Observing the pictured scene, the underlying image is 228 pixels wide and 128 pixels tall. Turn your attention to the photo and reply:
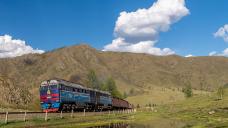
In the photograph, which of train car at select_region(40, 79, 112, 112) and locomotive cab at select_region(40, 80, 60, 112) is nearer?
locomotive cab at select_region(40, 80, 60, 112)

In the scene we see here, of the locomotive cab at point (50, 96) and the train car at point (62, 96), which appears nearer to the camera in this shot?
the locomotive cab at point (50, 96)

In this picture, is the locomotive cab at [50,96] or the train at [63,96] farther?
the train at [63,96]

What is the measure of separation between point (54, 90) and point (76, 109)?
37.6 feet

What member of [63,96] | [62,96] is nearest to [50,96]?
[62,96]

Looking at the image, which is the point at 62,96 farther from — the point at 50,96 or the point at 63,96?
the point at 50,96

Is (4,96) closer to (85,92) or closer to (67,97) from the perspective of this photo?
(85,92)

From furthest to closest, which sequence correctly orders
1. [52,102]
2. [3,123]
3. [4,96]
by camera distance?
[4,96] < [52,102] < [3,123]

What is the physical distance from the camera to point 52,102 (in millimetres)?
54562

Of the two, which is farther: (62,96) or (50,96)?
(62,96)

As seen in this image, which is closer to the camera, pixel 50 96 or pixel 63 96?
pixel 50 96

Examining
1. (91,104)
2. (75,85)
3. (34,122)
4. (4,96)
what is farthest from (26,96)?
(34,122)

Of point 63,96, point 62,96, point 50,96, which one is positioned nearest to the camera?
point 50,96

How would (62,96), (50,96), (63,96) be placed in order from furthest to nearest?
(63,96) < (62,96) < (50,96)

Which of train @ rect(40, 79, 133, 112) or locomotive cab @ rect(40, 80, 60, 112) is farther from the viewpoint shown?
train @ rect(40, 79, 133, 112)
